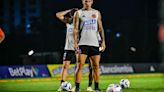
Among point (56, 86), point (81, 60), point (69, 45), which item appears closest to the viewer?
point (81, 60)

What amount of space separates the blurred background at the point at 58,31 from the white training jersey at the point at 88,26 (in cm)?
882

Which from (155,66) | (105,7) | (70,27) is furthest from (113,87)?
(105,7)

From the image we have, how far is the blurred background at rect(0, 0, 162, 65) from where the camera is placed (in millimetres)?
14102

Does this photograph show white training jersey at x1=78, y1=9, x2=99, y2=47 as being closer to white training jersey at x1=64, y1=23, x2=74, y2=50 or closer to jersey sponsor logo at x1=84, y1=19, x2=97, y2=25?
jersey sponsor logo at x1=84, y1=19, x2=97, y2=25

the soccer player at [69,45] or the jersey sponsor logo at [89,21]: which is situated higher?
the jersey sponsor logo at [89,21]

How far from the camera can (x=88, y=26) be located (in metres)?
5.24

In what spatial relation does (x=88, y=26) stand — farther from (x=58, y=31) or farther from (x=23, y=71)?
(x=58, y=31)

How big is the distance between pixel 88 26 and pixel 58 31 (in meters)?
9.87

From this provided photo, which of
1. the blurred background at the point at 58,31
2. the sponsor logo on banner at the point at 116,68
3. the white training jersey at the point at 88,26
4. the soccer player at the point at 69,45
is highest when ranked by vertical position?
the white training jersey at the point at 88,26

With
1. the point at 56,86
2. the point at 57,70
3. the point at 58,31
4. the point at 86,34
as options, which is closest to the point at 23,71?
the point at 57,70

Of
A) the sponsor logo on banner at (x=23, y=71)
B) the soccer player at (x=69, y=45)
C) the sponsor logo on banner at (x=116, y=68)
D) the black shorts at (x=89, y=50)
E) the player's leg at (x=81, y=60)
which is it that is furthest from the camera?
the sponsor logo on banner at (x=116, y=68)


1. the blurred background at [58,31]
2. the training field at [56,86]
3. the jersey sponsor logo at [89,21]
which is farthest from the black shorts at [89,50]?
the blurred background at [58,31]

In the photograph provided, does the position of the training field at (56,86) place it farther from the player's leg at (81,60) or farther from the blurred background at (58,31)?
the blurred background at (58,31)

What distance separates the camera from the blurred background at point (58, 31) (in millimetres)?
14102
